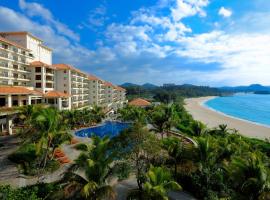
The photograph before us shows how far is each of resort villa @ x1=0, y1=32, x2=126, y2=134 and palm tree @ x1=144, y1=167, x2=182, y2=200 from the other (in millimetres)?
26021

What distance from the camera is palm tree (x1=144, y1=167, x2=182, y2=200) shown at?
43.7 ft

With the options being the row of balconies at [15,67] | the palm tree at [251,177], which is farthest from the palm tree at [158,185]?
the row of balconies at [15,67]

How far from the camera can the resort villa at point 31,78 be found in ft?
140

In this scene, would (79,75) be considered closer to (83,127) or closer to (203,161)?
(83,127)

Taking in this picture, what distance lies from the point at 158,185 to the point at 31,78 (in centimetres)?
5135

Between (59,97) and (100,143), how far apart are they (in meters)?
43.7

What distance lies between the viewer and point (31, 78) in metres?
57.8

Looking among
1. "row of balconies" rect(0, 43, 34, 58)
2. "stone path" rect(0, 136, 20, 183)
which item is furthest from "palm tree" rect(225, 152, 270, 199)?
"row of balconies" rect(0, 43, 34, 58)

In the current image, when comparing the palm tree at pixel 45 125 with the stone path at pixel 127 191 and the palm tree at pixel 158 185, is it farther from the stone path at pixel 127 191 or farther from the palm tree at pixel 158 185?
the palm tree at pixel 158 185

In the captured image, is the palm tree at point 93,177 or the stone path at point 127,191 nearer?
the palm tree at point 93,177

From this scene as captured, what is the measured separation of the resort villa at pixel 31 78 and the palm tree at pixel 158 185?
85.4 ft

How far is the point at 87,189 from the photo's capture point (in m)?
12.7

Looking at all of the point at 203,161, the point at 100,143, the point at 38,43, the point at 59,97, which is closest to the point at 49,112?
the point at 100,143

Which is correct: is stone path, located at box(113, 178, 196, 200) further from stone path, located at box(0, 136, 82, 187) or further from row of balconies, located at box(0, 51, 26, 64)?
row of balconies, located at box(0, 51, 26, 64)
